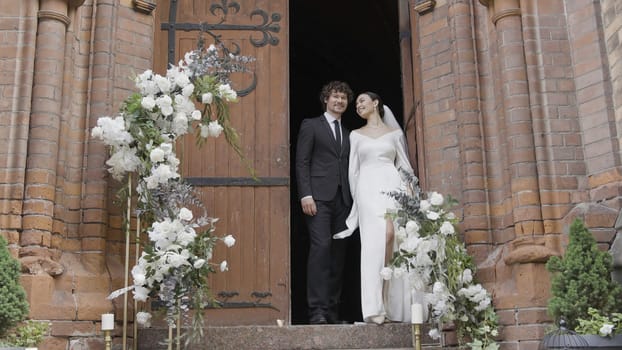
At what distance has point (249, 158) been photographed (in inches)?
258

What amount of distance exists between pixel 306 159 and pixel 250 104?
0.64m

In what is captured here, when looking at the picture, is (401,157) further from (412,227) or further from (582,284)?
(582,284)

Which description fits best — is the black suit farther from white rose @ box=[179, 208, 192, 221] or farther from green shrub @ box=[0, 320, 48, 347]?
green shrub @ box=[0, 320, 48, 347]

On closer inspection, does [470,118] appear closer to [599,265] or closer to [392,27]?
[599,265]

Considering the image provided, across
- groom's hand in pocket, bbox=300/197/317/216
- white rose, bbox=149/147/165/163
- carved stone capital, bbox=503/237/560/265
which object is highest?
white rose, bbox=149/147/165/163

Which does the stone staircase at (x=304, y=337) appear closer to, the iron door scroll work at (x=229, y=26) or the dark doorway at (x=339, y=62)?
the iron door scroll work at (x=229, y=26)

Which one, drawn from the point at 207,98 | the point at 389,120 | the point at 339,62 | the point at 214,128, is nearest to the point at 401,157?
the point at 389,120

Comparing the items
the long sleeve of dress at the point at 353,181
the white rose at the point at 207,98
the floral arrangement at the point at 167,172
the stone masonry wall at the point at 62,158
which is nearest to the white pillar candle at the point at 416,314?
the floral arrangement at the point at 167,172

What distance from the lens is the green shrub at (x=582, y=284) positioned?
4625 mm

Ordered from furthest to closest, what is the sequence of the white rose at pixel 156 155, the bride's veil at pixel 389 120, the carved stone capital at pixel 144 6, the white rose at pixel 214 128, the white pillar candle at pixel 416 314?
the bride's veil at pixel 389 120 → the carved stone capital at pixel 144 6 → the white rose at pixel 214 128 → the white rose at pixel 156 155 → the white pillar candle at pixel 416 314

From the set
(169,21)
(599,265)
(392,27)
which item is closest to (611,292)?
(599,265)

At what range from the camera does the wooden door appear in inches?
248

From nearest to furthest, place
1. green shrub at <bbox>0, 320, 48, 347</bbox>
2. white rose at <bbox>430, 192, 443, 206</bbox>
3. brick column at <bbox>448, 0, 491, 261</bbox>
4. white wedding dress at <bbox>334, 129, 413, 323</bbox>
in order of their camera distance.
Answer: green shrub at <bbox>0, 320, 48, 347</bbox> < white rose at <bbox>430, 192, 443, 206</bbox> < brick column at <bbox>448, 0, 491, 261</bbox> < white wedding dress at <bbox>334, 129, 413, 323</bbox>

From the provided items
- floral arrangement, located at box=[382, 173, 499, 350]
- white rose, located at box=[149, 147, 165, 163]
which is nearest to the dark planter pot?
floral arrangement, located at box=[382, 173, 499, 350]
